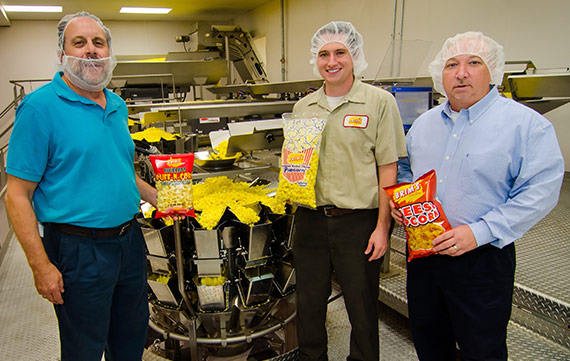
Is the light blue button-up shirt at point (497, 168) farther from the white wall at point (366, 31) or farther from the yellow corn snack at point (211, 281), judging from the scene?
the white wall at point (366, 31)

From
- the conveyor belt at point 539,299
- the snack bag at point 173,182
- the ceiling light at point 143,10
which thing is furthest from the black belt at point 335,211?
the ceiling light at point 143,10

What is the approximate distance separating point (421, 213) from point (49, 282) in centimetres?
127

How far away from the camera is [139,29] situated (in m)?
9.57

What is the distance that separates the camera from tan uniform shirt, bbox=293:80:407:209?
1.53 meters

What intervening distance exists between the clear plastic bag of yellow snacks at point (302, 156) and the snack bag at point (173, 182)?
402mm

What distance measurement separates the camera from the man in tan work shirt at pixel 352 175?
154cm

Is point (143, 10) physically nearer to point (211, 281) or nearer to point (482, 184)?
point (211, 281)

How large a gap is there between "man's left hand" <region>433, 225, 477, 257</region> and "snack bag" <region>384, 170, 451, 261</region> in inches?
1.0

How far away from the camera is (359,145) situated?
5.08 ft

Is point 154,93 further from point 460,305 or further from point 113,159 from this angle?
point 460,305

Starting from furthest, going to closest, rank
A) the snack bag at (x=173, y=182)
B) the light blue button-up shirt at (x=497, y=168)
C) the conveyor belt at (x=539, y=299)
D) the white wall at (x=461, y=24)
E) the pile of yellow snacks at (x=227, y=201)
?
the white wall at (x=461, y=24), the pile of yellow snacks at (x=227, y=201), the conveyor belt at (x=539, y=299), the snack bag at (x=173, y=182), the light blue button-up shirt at (x=497, y=168)

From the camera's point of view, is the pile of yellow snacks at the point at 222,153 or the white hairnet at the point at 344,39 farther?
the pile of yellow snacks at the point at 222,153

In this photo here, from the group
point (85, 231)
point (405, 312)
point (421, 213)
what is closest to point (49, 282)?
point (85, 231)

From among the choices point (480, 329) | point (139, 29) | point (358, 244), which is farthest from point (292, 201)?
point (139, 29)
